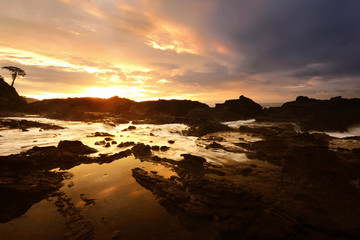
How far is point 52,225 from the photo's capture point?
18.8 ft

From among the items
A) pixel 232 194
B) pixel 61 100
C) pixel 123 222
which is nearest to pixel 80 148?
pixel 123 222

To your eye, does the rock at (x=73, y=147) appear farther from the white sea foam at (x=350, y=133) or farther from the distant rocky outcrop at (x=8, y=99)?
the distant rocky outcrop at (x=8, y=99)

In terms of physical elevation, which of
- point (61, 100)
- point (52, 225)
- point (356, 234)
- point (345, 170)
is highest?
point (61, 100)

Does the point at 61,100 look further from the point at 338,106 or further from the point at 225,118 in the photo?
the point at 338,106

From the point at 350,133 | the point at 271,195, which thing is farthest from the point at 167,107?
the point at 271,195

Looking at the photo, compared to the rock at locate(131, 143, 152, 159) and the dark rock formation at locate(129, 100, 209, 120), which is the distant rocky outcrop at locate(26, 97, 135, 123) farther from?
the rock at locate(131, 143, 152, 159)

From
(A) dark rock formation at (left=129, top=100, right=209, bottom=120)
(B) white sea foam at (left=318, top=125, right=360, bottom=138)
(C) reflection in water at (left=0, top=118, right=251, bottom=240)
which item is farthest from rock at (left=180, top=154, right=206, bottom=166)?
(A) dark rock formation at (left=129, top=100, right=209, bottom=120)

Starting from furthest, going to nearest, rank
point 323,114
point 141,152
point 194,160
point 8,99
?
point 8,99
point 323,114
point 141,152
point 194,160

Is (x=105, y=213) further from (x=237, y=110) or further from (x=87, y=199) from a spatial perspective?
(x=237, y=110)

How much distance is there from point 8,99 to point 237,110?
67.1 metres

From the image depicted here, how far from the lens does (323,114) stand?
34.7m

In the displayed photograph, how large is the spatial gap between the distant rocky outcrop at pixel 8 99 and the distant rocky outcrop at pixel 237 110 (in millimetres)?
58675

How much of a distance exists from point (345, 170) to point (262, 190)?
19.3ft

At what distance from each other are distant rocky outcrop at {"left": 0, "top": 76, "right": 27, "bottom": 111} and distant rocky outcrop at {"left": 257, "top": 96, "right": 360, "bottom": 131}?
67823 mm
